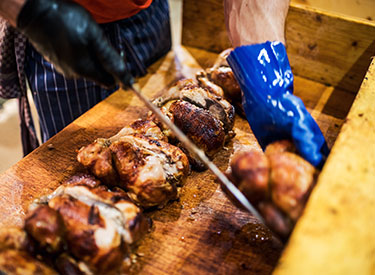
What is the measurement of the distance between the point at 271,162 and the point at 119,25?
2231mm

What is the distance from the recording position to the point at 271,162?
1508 millimetres

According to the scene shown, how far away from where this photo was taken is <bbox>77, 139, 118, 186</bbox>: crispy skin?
1948mm

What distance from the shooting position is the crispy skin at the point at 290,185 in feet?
4.55

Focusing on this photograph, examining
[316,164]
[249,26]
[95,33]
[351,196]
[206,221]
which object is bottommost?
[206,221]

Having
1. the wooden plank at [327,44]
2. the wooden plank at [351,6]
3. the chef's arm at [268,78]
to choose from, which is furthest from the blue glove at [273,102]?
the wooden plank at [351,6]

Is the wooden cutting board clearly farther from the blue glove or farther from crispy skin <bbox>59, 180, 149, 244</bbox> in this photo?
the blue glove

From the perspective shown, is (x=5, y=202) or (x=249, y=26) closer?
(x=5, y=202)

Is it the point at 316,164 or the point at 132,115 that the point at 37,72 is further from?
the point at 316,164

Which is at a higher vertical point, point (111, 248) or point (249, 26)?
point (249, 26)

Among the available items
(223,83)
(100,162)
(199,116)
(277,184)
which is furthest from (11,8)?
(223,83)

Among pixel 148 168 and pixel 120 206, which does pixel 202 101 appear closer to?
pixel 148 168

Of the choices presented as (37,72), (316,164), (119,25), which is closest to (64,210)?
(316,164)

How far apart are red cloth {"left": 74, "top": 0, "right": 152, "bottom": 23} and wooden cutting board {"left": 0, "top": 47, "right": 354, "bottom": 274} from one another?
29.1 inches

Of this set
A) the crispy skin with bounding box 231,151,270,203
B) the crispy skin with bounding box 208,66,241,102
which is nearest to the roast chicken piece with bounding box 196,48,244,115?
the crispy skin with bounding box 208,66,241,102
